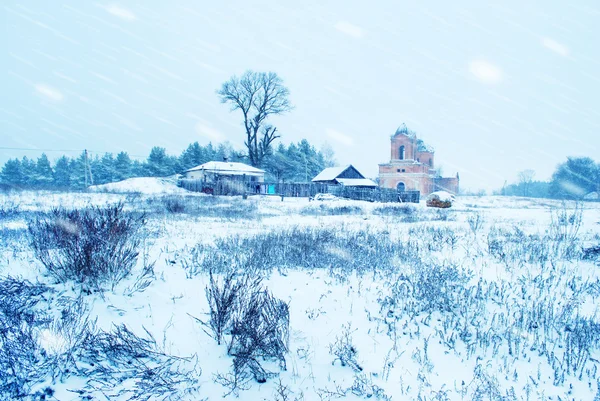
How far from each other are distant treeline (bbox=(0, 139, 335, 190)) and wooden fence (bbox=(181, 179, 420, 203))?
18317 mm

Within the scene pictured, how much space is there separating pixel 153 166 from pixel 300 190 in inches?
1340

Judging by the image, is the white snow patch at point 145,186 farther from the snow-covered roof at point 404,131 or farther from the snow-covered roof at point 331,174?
the snow-covered roof at point 404,131

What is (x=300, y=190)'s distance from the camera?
118ft

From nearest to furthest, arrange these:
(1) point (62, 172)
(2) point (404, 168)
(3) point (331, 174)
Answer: (3) point (331, 174) < (2) point (404, 168) < (1) point (62, 172)

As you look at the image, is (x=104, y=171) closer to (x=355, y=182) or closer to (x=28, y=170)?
(x=28, y=170)

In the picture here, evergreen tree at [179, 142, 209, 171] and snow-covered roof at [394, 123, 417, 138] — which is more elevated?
snow-covered roof at [394, 123, 417, 138]

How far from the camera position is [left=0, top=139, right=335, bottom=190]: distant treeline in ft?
191

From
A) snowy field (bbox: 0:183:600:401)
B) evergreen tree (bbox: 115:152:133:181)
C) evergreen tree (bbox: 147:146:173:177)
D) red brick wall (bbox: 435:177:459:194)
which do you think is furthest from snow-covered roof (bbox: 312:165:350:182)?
evergreen tree (bbox: 115:152:133:181)

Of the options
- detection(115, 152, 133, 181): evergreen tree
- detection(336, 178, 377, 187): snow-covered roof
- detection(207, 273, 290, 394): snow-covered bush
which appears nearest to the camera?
detection(207, 273, 290, 394): snow-covered bush

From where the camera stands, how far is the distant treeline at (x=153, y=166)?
58.2 meters

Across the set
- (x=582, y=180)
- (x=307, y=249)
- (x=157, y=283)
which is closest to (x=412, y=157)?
(x=582, y=180)

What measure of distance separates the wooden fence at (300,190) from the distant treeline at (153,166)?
1832 cm

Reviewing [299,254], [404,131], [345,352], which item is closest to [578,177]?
[404,131]

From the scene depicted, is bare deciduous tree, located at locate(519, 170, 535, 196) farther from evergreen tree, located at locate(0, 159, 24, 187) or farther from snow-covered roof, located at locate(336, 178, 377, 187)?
evergreen tree, located at locate(0, 159, 24, 187)
